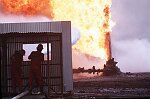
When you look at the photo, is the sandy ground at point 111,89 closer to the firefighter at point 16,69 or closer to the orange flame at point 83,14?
the firefighter at point 16,69

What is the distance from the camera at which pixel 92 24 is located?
139 ft

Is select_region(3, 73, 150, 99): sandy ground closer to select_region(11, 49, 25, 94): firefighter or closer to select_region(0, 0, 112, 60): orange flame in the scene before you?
select_region(11, 49, 25, 94): firefighter

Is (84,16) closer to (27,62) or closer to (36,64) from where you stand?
(27,62)

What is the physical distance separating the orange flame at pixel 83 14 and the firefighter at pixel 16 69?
756 inches

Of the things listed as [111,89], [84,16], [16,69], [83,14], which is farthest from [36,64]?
[84,16]

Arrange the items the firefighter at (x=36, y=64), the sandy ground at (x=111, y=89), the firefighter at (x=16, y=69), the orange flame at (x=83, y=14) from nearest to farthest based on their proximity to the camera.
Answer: the firefighter at (x=36, y=64) < the firefighter at (x=16, y=69) < the sandy ground at (x=111, y=89) < the orange flame at (x=83, y=14)

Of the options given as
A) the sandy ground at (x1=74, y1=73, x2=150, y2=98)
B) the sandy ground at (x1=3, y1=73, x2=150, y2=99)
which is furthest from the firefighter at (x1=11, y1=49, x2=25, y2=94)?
the sandy ground at (x1=74, y1=73, x2=150, y2=98)

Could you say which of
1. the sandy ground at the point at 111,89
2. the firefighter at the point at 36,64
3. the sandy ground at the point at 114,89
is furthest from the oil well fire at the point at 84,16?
the firefighter at the point at 36,64

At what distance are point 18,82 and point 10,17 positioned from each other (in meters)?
21.4

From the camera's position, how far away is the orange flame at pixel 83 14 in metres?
37.5

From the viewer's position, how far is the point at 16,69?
17469mm

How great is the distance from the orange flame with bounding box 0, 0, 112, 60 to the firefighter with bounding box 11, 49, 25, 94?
19193mm

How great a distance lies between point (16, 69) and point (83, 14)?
2337 cm

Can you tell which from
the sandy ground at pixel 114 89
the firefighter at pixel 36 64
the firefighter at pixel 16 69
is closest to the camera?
the firefighter at pixel 36 64
